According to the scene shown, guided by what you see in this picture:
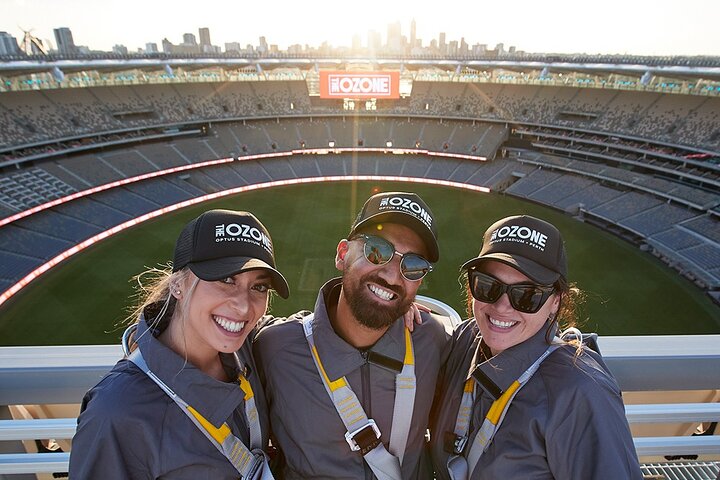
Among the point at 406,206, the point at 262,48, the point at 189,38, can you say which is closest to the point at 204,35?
the point at 189,38

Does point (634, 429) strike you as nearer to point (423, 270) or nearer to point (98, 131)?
point (423, 270)

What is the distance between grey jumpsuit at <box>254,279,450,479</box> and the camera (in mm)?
3260

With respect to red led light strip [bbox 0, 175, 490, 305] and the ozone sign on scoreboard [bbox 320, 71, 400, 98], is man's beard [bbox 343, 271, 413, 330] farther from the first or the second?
the ozone sign on scoreboard [bbox 320, 71, 400, 98]

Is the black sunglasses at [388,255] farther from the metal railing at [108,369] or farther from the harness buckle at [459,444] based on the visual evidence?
the metal railing at [108,369]

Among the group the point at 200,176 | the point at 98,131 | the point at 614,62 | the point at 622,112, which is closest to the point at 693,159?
the point at 622,112

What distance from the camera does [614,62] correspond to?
4375cm

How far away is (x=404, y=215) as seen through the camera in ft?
11.8

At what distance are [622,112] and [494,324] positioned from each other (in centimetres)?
5217

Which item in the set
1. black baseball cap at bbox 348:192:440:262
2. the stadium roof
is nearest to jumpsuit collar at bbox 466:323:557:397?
black baseball cap at bbox 348:192:440:262

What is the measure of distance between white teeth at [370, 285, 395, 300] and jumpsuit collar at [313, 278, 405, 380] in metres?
0.24

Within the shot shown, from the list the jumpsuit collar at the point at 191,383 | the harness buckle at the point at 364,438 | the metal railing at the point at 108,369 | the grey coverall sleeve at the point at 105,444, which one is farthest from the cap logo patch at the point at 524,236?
the grey coverall sleeve at the point at 105,444

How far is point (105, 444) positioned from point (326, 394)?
1.51 m

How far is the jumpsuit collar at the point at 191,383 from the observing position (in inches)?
105

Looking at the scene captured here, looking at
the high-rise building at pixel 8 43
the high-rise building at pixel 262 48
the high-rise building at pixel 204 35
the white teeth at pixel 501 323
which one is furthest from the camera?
the high-rise building at pixel 204 35
